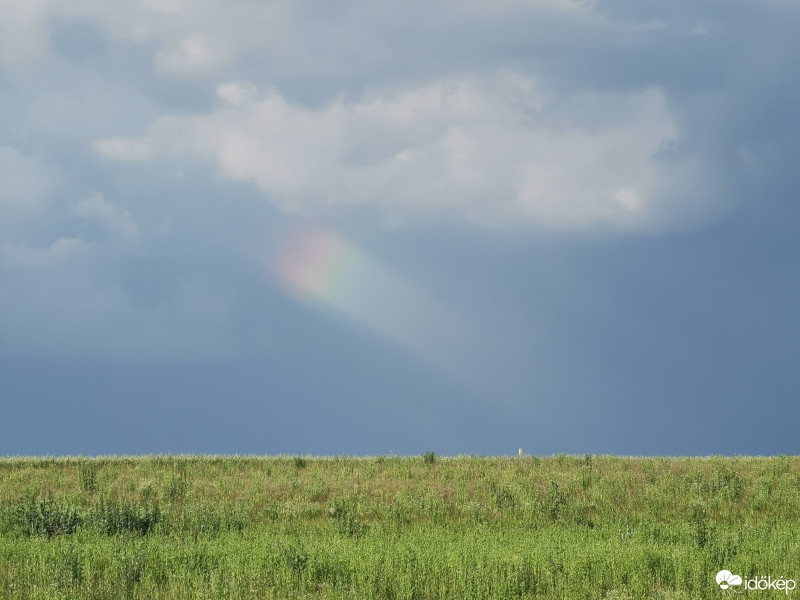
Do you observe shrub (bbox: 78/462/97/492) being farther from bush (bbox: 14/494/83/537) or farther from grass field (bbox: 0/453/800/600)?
bush (bbox: 14/494/83/537)

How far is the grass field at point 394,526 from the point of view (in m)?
12.4

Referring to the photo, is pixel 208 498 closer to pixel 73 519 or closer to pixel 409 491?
pixel 73 519

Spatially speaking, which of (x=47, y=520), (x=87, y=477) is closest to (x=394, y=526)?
(x=47, y=520)

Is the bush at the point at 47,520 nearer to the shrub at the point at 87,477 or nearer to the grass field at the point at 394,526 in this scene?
the grass field at the point at 394,526

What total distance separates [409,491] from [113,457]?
13.7 m

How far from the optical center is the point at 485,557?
1378cm

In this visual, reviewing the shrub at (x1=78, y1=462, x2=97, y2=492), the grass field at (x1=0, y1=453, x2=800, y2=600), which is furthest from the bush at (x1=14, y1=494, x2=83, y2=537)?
the shrub at (x1=78, y1=462, x2=97, y2=492)

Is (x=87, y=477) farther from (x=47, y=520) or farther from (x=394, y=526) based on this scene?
(x=394, y=526)

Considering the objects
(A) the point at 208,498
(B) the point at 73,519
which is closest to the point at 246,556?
(B) the point at 73,519

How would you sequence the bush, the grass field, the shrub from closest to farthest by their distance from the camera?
the grass field < the bush < the shrub

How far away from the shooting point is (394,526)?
20.0 metres

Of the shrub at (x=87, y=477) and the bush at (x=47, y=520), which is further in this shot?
the shrub at (x=87, y=477)

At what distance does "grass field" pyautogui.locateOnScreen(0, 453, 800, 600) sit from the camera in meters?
12.4

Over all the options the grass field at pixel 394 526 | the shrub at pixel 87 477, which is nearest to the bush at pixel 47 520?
the grass field at pixel 394 526
